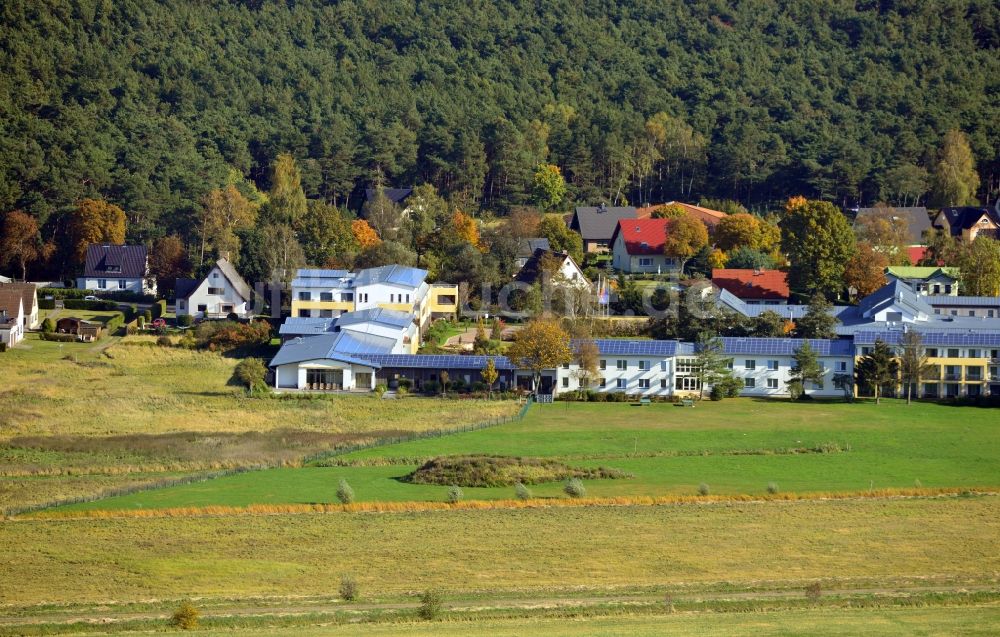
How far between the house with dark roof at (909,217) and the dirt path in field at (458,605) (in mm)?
58901

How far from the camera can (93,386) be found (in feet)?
197

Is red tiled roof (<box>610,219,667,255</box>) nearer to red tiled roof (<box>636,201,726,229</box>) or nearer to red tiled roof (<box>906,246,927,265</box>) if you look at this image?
red tiled roof (<box>636,201,726,229</box>)

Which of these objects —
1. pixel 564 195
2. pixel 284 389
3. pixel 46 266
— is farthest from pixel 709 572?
pixel 564 195

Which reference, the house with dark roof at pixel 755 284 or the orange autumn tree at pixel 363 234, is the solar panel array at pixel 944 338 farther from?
the orange autumn tree at pixel 363 234

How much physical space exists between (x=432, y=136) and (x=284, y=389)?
5022 cm

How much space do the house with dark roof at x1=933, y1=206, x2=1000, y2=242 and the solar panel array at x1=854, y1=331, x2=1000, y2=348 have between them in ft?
110

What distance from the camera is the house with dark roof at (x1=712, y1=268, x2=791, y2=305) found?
7525 centimetres

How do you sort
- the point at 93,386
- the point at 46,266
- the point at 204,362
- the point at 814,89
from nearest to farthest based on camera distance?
the point at 93,386 < the point at 204,362 < the point at 46,266 < the point at 814,89

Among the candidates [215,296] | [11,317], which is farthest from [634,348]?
[11,317]

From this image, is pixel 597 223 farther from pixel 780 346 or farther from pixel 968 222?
pixel 780 346

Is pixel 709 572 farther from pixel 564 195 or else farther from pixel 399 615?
pixel 564 195

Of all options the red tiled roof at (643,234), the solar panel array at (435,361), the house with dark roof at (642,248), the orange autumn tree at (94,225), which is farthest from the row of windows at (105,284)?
the red tiled roof at (643,234)

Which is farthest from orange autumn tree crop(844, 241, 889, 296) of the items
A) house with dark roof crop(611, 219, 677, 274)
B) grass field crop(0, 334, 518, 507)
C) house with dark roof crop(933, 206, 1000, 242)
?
grass field crop(0, 334, 518, 507)

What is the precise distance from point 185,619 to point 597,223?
216 ft
